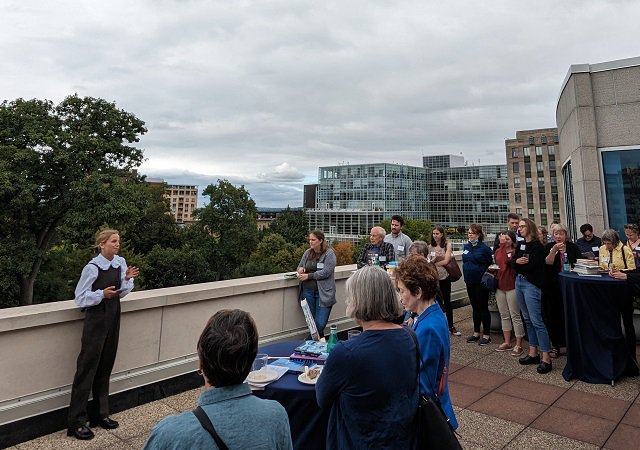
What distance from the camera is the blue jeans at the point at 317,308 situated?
525 cm

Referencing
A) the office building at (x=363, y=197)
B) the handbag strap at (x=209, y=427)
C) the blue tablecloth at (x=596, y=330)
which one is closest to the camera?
the handbag strap at (x=209, y=427)

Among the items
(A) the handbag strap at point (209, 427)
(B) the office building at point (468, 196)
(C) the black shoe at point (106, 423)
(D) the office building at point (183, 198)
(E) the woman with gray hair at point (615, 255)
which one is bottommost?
(C) the black shoe at point (106, 423)

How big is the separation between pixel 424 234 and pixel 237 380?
228 feet

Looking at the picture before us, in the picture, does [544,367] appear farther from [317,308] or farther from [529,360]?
[317,308]

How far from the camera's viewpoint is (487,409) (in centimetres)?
371

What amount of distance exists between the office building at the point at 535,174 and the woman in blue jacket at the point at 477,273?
7800 cm

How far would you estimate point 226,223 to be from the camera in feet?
159

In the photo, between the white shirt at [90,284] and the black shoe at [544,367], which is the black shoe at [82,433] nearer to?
the white shirt at [90,284]

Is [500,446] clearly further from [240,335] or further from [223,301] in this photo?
[223,301]

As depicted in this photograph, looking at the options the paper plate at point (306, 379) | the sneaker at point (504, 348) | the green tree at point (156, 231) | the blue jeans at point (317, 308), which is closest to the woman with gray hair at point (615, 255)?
the sneaker at point (504, 348)

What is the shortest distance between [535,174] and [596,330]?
278 ft

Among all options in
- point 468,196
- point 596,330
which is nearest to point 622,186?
point 596,330

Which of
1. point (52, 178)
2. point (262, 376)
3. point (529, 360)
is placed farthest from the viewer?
point (52, 178)

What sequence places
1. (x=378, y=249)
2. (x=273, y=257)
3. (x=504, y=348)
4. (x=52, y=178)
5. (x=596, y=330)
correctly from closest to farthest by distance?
(x=596, y=330) < (x=504, y=348) < (x=378, y=249) < (x=52, y=178) < (x=273, y=257)
